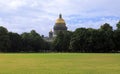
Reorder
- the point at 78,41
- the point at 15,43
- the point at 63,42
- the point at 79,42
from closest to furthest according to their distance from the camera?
the point at 78,41, the point at 79,42, the point at 15,43, the point at 63,42

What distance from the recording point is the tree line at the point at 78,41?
11869 cm

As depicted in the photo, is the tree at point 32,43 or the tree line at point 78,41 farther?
the tree at point 32,43

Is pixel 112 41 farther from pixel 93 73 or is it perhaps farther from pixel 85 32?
pixel 93 73

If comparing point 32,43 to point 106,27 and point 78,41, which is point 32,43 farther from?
point 106,27

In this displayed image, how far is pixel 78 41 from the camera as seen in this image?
122 metres

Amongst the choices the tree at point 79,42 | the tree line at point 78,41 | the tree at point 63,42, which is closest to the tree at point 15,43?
the tree line at point 78,41

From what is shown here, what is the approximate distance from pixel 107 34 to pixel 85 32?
27.6 feet

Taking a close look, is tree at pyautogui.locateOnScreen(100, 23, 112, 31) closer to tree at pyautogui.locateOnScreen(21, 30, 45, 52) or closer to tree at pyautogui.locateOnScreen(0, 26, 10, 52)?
tree at pyautogui.locateOnScreen(21, 30, 45, 52)

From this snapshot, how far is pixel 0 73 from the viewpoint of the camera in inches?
1076

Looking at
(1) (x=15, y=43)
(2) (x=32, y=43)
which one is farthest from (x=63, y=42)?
(1) (x=15, y=43)

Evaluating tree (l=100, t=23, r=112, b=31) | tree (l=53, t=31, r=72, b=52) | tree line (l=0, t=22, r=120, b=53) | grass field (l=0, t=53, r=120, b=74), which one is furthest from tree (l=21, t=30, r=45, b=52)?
grass field (l=0, t=53, r=120, b=74)

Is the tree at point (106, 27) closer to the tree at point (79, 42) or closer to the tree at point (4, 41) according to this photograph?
the tree at point (79, 42)

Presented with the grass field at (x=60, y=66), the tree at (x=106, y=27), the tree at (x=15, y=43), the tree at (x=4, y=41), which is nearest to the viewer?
the grass field at (x=60, y=66)

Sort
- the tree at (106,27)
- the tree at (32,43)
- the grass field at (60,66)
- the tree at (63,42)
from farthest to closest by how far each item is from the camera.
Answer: the tree at (32,43), the tree at (63,42), the tree at (106,27), the grass field at (60,66)
